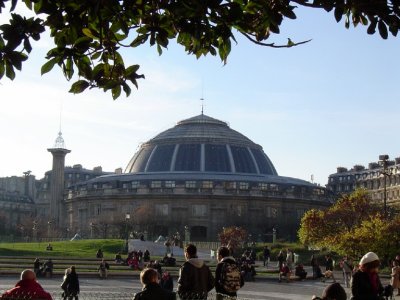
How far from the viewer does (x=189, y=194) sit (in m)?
109

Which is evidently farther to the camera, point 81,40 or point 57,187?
point 57,187

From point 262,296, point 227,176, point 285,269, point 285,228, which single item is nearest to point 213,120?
point 227,176

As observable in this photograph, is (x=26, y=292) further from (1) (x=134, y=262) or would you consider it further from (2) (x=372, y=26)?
(1) (x=134, y=262)

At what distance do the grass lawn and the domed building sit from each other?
3076cm

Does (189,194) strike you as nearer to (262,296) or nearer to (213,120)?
(213,120)

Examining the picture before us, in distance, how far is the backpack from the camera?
12664mm

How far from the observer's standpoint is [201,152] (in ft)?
413

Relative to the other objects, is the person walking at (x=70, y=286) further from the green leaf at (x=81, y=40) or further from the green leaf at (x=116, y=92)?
the green leaf at (x=81, y=40)

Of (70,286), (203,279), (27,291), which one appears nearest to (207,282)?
(203,279)

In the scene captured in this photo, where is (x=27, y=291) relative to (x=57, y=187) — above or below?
below

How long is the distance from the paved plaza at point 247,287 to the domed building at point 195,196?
60855 millimetres

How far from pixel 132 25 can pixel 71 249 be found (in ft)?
188

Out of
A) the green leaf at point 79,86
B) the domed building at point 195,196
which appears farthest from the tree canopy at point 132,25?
the domed building at point 195,196

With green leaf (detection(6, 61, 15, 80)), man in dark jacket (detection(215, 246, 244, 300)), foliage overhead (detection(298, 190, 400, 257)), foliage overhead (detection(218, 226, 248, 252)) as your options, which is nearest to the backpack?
man in dark jacket (detection(215, 246, 244, 300))
